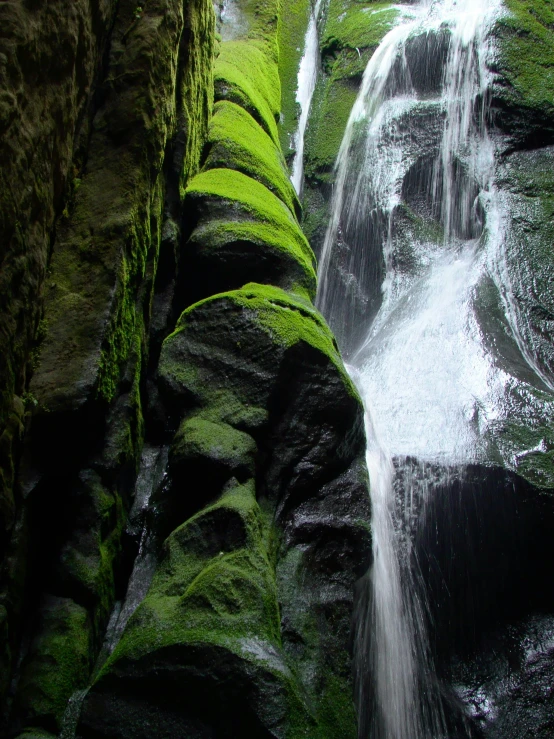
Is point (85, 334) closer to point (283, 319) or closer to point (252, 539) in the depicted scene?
point (283, 319)

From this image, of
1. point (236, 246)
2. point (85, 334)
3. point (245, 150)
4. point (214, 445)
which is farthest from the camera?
point (245, 150)

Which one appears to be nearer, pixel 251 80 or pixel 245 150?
pixel 245 150

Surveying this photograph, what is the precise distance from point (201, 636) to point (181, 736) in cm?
42

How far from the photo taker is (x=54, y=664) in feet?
11.3

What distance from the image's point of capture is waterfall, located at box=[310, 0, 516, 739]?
4.59 m

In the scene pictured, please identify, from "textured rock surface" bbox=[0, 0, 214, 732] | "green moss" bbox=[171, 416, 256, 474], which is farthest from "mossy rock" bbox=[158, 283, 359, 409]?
"textured rock surface" bbox=[0, 0, 214, 732]

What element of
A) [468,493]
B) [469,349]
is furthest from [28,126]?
[469,349]

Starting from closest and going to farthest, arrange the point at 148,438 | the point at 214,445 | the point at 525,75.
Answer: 1. the point at 214,445
2. the point at 148,438
3. the point at 525,75

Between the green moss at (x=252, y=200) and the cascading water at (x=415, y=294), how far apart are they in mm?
1651

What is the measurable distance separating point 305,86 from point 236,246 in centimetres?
733

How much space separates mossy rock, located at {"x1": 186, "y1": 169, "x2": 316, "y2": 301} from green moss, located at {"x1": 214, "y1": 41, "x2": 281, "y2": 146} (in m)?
2.62

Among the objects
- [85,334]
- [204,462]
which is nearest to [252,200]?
[85,334]

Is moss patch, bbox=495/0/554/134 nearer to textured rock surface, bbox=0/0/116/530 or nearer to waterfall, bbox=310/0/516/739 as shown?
waterfall, bbox=310/0/516/739

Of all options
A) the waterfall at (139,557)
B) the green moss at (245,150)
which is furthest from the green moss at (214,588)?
the green moss at (245,150)
